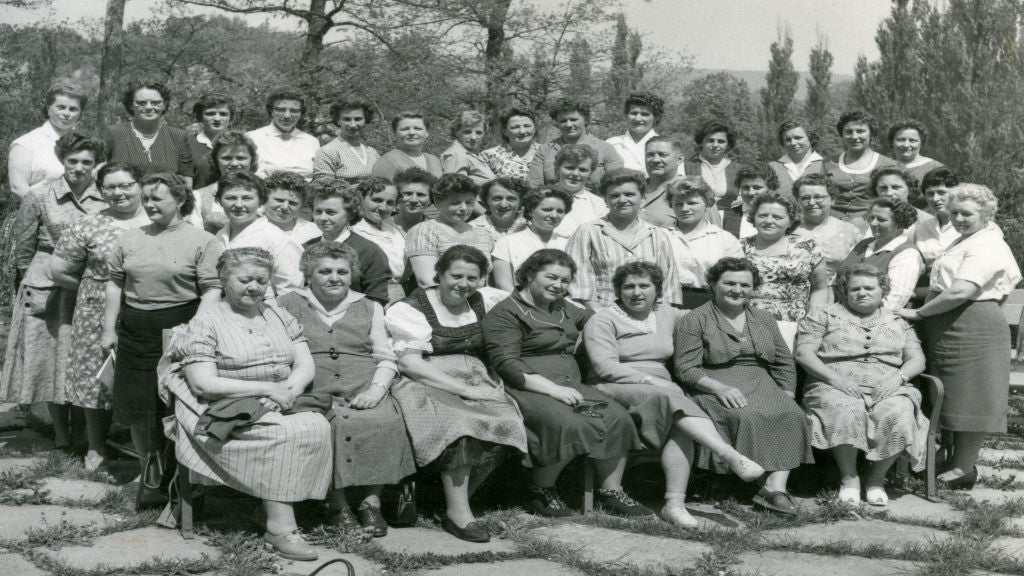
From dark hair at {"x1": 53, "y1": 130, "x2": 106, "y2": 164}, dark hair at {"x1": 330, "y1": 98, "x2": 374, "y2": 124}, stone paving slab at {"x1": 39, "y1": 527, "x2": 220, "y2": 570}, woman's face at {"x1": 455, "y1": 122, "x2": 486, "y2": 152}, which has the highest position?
dark hair at {"x1": 330, "y1": 98, "x2": 374, "y2": 124}

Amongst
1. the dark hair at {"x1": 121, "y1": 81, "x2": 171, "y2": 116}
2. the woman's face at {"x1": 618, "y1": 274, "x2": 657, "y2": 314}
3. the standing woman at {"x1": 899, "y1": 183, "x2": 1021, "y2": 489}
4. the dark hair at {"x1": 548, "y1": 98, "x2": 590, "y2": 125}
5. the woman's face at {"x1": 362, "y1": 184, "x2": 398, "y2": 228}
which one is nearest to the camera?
the woman's face at {"x1": 618, "y1": 274, "x2": 657, "y2": 314}

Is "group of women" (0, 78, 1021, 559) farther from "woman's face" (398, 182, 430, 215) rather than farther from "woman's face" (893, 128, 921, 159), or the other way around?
"woman's face" (893, 128, 921, 159)

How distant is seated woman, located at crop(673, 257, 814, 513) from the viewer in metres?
4.93

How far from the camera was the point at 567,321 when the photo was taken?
525 cm

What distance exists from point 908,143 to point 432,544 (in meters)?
4.73

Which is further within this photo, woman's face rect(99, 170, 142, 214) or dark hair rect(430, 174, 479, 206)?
dark hair rect(430, 174, 479, 206)

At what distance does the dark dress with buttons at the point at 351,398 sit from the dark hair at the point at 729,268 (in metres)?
1.81

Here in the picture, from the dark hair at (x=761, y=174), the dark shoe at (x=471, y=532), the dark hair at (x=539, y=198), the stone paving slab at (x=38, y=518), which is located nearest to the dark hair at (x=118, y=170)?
the stone paving slab at (x=38, y=518)

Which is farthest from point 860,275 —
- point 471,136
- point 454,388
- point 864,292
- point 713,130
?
point 471,136

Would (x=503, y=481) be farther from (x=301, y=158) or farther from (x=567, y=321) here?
(x=301, y=158)

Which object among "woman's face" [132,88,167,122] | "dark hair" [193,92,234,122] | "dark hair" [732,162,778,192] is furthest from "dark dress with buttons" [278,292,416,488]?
"dark hair" [732,162,778,192]

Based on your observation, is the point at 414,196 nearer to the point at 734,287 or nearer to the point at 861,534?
the point at 734,287

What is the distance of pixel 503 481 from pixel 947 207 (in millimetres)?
2981

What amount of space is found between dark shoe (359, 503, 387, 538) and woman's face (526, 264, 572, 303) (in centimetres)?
138
